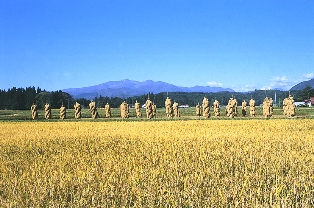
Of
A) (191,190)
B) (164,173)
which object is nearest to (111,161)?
(164,173)

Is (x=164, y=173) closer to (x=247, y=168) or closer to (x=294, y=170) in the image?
(x=247, y=168)

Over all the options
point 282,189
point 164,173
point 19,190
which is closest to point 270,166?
point 282,189

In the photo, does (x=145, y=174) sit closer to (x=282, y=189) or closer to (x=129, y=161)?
(x=129, y=161)

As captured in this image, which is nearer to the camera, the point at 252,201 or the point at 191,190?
the point at 252,201

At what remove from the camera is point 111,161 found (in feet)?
39.2

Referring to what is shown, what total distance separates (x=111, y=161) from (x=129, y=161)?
618 mm

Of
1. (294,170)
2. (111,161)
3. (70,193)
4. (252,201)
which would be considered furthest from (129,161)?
(252,201)

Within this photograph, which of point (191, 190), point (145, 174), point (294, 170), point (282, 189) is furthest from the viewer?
point (294, 170)

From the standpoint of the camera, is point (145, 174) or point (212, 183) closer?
point (212, 183)

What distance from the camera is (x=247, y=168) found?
1066cm

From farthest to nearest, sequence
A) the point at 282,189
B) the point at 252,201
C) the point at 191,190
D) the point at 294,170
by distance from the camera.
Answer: the point at 294,170 → the point at 282,189 → the point at 191,190 → the point at 252,201

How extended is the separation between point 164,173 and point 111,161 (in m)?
2.60

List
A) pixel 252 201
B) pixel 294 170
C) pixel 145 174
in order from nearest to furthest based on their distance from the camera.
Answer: pixel 252 201, pixel 145 174, pixel 294 170

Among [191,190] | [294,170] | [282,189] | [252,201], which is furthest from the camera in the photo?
[294,170]
